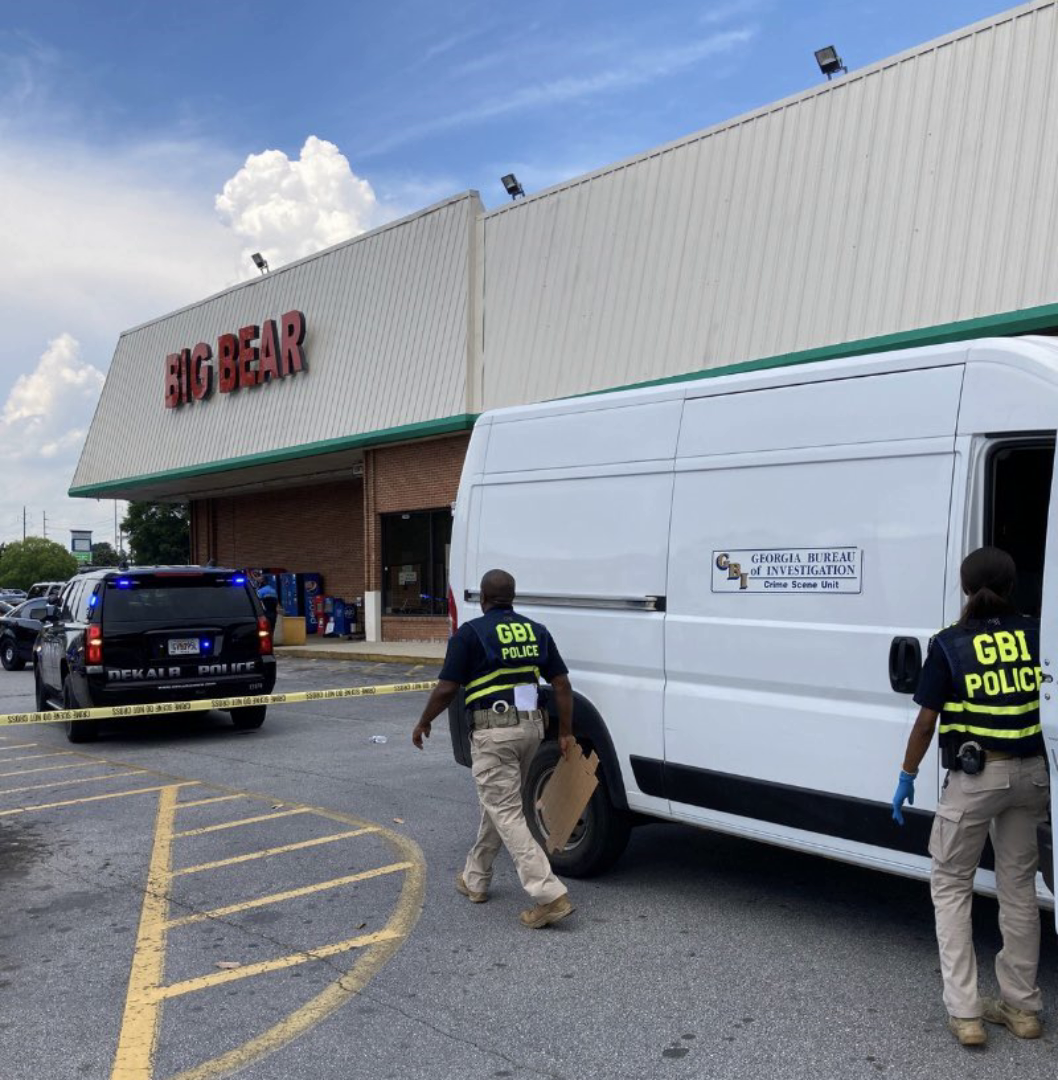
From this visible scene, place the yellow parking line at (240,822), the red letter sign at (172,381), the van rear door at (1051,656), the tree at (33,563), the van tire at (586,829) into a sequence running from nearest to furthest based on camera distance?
the van rear door at (1051,656)
the van tire at (586,829)
the yellow parking line at (240,822)
the red letter sign at (172,381)
the tree at (33,563)

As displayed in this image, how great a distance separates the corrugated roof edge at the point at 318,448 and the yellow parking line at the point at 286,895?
47.7ft

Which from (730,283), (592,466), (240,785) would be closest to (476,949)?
(592,466)

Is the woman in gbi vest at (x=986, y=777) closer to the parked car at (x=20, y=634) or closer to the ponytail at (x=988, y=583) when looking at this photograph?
the ponytail at (x=988, y=583)

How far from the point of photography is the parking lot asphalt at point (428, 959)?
12.0 ft

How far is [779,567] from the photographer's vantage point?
463 centimetres

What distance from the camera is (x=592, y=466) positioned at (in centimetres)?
559

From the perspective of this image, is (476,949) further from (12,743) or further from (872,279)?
(872,279)

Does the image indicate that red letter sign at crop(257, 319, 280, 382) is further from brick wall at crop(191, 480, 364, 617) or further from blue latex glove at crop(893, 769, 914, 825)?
blue latex glove at crop(893, 769, 914, 825)

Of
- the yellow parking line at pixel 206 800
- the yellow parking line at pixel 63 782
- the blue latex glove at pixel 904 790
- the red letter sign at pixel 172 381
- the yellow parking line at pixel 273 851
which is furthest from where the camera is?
the red letter sign at pixel 172 381

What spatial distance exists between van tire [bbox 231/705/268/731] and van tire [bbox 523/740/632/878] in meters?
6.04

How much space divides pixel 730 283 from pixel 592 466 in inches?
471

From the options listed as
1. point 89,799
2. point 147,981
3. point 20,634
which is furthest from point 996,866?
point 20,634

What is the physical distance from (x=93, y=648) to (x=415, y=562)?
14.0 m

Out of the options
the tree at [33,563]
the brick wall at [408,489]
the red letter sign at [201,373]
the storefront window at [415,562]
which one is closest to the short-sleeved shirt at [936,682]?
the brick wall at [408,489]
